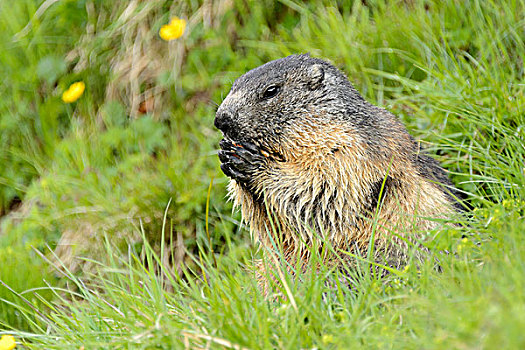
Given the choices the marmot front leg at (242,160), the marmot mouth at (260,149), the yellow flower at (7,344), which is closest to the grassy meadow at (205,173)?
the yellow flower at (7,344)

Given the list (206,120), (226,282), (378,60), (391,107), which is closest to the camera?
(226,282)

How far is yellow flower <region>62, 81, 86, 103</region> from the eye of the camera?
20.1 ft

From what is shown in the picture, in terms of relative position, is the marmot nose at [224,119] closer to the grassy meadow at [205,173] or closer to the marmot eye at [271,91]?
the marmot eye at [271,91]

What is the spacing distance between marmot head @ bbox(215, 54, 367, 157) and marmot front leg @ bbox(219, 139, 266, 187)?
4 cm

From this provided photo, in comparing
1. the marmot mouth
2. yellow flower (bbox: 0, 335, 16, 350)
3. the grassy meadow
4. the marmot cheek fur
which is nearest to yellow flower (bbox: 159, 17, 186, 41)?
the grassy meadow

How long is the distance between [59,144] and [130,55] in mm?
1109

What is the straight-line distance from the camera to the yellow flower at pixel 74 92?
20.1 feet

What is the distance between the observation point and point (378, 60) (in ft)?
16.5

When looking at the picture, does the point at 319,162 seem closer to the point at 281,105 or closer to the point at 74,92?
the point at 281,105

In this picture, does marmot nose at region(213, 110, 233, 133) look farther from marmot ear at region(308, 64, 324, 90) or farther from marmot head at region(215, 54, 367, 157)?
marmot ear at region(308, 64, 324, 90)

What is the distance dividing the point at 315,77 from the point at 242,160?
2.19ft

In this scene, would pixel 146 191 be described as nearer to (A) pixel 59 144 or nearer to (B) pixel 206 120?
(B) pixel 206 120

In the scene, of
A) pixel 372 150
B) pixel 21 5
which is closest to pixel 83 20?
pixel 21 5

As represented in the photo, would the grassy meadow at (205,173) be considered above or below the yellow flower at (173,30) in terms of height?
below
